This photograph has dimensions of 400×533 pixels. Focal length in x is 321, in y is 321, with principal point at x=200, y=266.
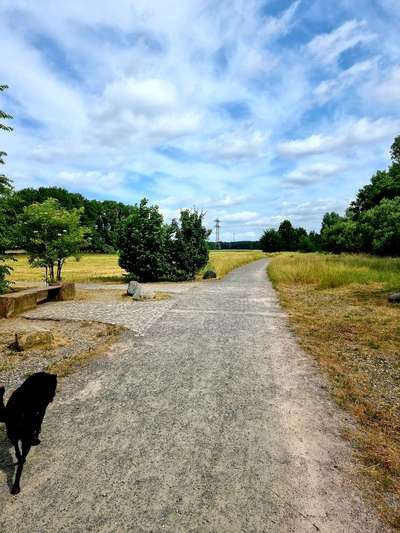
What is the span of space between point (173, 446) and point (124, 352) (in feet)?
9.95

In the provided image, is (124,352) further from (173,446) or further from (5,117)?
(5,117)

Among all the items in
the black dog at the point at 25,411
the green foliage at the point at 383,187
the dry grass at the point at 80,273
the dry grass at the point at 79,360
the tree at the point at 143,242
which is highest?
the green foliage at the point at 383,187

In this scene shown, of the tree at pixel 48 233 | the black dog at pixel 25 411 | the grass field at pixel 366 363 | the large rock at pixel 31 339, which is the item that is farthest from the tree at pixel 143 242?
the black dog at pixel 25 411

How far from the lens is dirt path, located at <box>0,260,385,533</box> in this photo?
220 centimetres

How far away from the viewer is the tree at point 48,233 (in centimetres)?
1405

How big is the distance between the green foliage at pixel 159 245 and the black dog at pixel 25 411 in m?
15.2

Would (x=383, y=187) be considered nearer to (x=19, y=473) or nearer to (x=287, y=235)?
(x=19, y=473)

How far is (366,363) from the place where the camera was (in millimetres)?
5254

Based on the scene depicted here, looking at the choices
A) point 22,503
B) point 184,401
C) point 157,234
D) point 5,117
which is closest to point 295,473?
point 184,401

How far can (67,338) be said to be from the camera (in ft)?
21.8

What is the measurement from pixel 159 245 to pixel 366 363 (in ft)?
45.8

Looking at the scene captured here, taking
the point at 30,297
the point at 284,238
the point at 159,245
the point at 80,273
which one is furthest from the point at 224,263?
the point at 284,238

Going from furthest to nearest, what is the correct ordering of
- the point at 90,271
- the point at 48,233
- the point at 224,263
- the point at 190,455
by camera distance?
the point at 224,263, the point at 90,271, the point at 48,233, the point at 190,455

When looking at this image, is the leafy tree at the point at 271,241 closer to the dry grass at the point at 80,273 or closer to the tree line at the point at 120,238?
the dry grass at the point at 80,273
